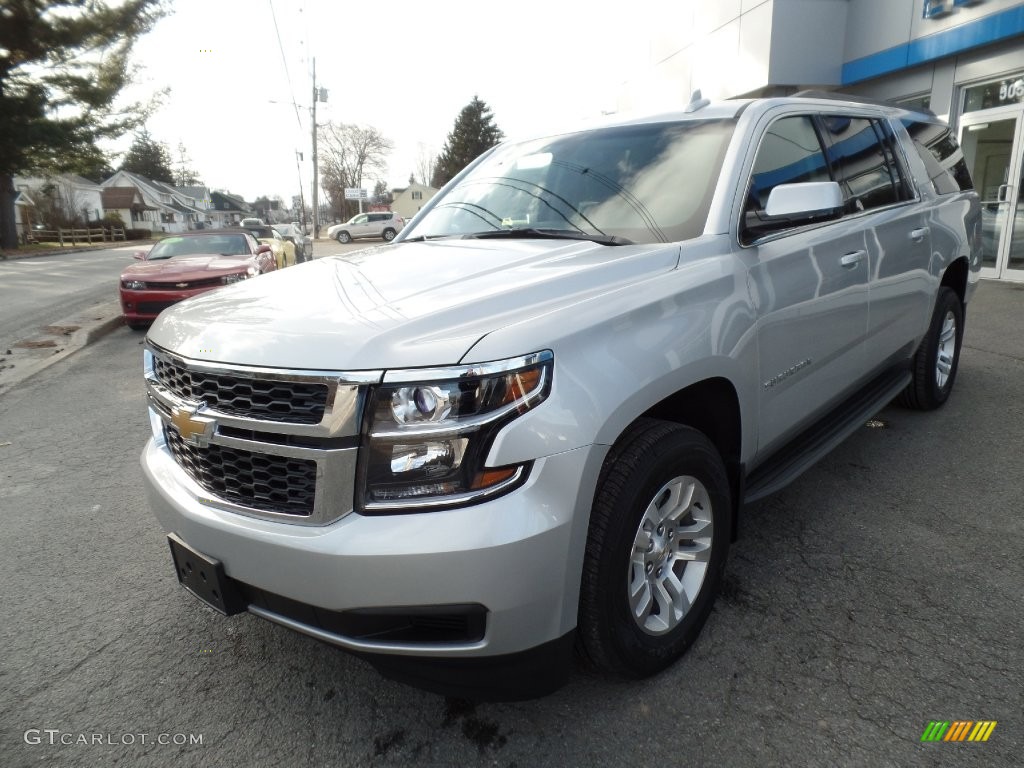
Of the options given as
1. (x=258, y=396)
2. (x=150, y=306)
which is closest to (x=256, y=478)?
(x=258, y=396)

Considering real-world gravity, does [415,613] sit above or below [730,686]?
above

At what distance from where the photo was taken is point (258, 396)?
1.88 meters

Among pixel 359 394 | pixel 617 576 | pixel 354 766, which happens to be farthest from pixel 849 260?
pixel 354 766

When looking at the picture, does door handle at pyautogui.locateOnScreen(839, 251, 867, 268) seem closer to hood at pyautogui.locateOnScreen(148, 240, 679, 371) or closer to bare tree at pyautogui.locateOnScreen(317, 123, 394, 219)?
hood at pyautogui.locateOnScreen(148, 240, 679, 371)

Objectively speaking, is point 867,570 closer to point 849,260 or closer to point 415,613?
point 849,260

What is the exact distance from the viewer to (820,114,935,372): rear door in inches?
134

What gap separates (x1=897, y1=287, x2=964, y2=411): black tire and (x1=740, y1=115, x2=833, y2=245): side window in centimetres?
170

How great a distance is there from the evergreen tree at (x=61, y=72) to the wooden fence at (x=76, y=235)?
55.9 ft

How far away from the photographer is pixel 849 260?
10.3ft

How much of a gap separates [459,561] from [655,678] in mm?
991

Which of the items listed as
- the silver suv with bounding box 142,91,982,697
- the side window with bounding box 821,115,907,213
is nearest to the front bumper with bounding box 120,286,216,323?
the silver suv with bounding box 142,91,982,697

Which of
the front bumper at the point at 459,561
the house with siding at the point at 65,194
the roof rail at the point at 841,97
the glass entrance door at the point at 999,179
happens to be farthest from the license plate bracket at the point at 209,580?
the house with siding at the point at 65,194

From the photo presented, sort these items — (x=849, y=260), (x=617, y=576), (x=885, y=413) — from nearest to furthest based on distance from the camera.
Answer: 1. (x=617, y=576)
2. (x=849, y=260)
3. (x=885, y=413)

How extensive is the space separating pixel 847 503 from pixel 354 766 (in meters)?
2.61
